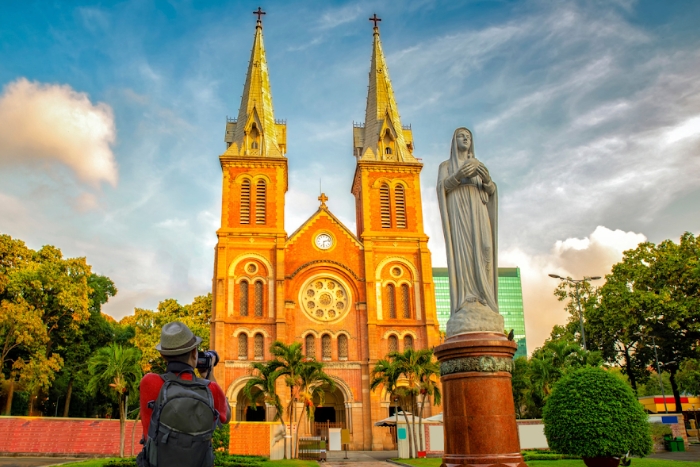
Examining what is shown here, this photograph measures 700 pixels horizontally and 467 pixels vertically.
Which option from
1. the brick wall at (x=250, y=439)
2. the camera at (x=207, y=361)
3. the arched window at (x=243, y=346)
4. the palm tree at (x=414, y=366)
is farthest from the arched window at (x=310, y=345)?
the camera at (x=207, y=361)

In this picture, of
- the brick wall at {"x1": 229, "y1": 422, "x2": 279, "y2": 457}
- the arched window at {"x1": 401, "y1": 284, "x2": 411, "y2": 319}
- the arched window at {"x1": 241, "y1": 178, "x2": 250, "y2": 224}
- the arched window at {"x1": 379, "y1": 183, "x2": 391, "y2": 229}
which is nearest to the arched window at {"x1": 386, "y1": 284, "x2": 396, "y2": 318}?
the arched window at {"x1": 401, "y1": 284, "x2": 411, "y2": 319}

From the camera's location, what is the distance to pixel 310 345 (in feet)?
130

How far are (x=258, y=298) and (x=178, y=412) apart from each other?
121 feet

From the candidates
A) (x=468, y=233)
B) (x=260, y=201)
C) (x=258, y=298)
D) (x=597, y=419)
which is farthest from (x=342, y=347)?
(x=468, y=233)

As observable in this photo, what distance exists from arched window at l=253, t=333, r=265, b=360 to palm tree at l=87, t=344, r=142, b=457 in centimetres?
1104

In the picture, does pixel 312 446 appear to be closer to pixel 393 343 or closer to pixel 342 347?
pixel 342 347

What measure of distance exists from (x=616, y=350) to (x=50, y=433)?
32152mm

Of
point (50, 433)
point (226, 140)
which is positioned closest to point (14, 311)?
point (50, 433)

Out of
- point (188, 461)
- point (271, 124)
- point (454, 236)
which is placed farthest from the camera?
point (271, 124)

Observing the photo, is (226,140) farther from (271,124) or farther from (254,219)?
(254,219)

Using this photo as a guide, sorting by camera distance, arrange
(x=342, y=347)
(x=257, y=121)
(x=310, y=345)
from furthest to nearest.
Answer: (x=257, y=121) → (x=342, y=347) → (x=310, y=345)

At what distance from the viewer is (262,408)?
3869cm

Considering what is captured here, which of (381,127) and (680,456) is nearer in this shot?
(680,456)

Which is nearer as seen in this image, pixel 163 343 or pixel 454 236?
pixel 163 343
